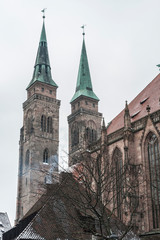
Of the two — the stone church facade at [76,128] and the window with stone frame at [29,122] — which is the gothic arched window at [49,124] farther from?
the window with stone frame at [29,122]

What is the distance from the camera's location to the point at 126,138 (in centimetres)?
3036

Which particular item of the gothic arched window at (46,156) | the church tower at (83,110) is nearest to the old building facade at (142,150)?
the gothic arched window at (46,156)

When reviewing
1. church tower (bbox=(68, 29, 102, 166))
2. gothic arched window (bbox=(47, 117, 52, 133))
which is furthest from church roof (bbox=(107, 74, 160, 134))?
church tower (bbox=(68, 29, 102, 166))

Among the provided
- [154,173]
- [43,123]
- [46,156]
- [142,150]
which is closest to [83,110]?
[43,123]

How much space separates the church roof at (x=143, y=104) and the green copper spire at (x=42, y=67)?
3315cm

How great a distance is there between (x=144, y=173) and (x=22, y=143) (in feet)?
129

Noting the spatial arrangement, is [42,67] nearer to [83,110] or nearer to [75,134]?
[83,110]

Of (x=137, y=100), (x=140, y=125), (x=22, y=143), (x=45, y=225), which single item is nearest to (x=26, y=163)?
(x=22, y=143)

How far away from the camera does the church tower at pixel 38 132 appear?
197ft

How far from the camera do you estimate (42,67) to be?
69.4 metres

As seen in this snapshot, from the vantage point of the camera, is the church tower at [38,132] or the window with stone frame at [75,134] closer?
the church tower at [38,132]

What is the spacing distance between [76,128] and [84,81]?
9.02 meters

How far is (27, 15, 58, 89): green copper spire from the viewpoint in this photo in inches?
2682

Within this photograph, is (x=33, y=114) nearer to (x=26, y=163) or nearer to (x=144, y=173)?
(x=26, y=163)
